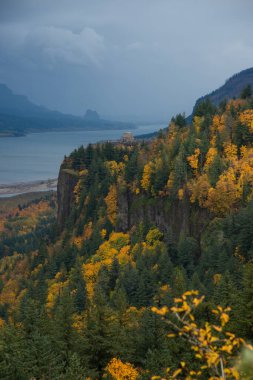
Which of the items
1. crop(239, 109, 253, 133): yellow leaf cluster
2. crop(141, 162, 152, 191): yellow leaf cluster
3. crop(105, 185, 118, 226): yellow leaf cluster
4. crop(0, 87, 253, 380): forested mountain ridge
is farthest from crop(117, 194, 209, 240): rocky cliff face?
crop(239, 109, 253, 133): yellow leaf cluster

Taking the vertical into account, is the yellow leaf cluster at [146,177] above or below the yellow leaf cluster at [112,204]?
above

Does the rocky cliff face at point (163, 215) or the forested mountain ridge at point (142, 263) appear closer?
the forested mountain ridge at point (142, 263)

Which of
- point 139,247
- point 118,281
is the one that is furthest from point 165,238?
point 118,281

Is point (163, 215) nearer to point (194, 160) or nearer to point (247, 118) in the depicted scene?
point (194, 160)

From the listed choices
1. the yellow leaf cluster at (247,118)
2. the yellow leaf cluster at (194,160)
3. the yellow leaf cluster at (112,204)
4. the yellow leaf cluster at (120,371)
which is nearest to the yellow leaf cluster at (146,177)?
the yellow leaf cluster at (194,160)

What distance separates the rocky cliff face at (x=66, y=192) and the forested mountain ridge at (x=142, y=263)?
726mm

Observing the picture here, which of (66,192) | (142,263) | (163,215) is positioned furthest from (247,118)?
(66,192)

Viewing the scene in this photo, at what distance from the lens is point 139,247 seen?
68.1 meters

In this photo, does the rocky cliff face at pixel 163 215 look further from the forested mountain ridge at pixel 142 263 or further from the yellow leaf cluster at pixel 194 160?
the yellow leaf cluster at pixel 194 160

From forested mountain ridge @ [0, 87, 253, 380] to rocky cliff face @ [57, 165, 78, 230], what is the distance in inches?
28.6

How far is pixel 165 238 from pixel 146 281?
10.7 meters

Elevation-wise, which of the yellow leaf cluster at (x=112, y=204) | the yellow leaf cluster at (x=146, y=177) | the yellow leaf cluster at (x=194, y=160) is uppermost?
the yellow leaf cluster at (x=194, y=160)

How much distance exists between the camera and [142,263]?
60.1 m

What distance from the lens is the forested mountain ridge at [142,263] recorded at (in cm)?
3186
